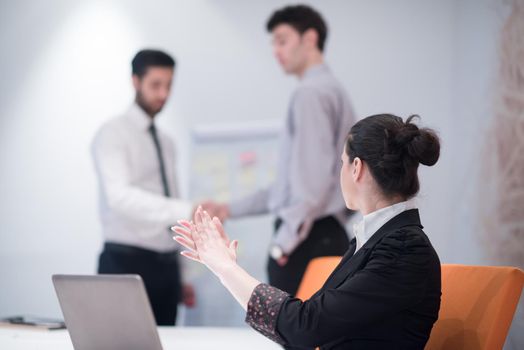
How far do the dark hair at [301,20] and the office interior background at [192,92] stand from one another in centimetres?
5

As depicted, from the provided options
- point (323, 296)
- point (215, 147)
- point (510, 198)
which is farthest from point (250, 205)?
point (323, 296)

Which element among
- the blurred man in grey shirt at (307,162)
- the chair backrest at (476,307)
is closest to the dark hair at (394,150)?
the chair backrest at (476,307)

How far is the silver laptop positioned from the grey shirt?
2234mm

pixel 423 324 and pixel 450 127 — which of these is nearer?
pixel 423 324

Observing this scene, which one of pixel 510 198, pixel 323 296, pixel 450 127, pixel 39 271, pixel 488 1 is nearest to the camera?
pixel 323 296

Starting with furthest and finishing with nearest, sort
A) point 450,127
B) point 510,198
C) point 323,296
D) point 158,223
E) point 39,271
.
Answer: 1. point 39,271
2. point 158,223
3. point 450,127
4. point 510,198
5. point 323,296

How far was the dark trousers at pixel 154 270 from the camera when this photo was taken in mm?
4383

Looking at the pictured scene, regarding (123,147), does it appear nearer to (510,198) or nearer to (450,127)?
(450,127)

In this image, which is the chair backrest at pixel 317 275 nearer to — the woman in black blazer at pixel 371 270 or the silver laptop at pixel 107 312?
the woman in black blazer at pixel 371 270

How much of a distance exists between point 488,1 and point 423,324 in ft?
7.25

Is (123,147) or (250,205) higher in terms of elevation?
(123,147)

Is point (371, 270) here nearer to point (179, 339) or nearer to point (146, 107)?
point (179, 339)

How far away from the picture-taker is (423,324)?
1912 millimetres

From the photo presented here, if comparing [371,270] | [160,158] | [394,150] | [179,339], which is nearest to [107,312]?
[179,339]
